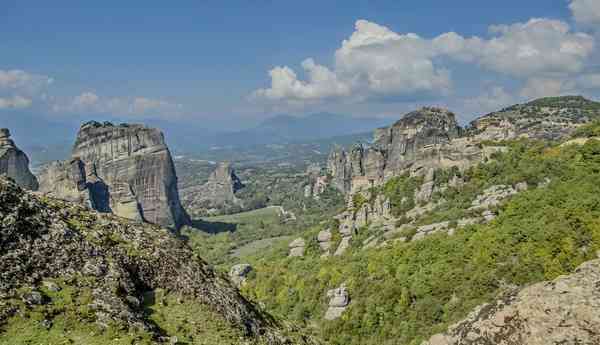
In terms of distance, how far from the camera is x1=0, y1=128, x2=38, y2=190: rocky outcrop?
388ft

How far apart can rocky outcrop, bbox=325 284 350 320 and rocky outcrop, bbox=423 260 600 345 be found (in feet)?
136

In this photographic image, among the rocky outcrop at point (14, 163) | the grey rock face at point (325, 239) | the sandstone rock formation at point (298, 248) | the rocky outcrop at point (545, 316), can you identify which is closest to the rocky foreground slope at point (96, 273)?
the rocky outcrop at point (545, 316)

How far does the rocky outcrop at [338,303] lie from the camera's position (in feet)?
183

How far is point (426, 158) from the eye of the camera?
313 feet

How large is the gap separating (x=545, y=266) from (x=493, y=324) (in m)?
29.5

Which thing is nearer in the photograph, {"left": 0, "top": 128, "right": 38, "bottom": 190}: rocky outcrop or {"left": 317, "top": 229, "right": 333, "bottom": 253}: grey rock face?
{"left": 317, "top": 229, "right": 333, "bottom": 253}: grey rock face

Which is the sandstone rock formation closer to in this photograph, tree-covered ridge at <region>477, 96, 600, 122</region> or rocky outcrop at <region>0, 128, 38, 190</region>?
rocky outcrop at <region>0, 128, 38, 190</region>

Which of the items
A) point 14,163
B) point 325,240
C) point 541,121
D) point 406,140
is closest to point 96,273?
point 325,240

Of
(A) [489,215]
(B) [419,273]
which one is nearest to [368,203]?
(A) [489,215]

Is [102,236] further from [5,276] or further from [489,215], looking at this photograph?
[489,215]

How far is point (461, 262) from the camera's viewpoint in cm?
4903

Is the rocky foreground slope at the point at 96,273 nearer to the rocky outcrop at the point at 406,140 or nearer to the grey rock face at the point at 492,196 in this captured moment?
the grey rock face at the point at 492,196

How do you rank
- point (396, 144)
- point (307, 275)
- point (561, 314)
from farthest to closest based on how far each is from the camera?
1. point (396, 144)
2. point (307, 275)
3. point (561, 314)

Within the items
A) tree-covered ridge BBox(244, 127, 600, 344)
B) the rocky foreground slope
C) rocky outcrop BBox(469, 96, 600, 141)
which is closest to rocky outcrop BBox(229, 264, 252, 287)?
tree-covered ridge BBox(244, 127, 600, 344)
